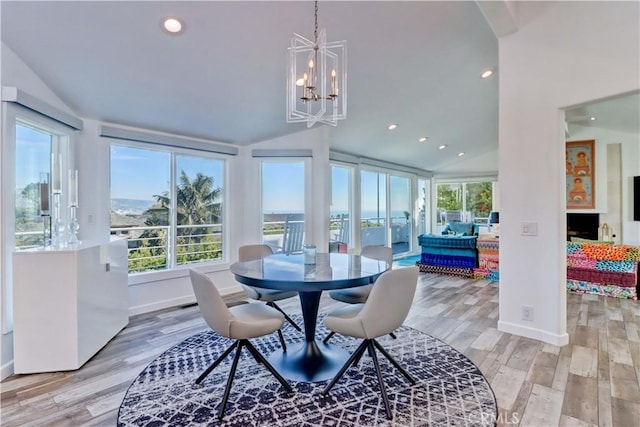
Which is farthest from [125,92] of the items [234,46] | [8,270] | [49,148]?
[8,270]

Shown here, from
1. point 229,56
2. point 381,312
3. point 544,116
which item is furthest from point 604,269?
point 229,56

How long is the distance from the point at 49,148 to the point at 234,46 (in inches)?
80.7

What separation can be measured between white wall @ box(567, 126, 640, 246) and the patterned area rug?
6.30 meters

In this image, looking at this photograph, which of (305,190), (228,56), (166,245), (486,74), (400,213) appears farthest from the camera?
(400,213)

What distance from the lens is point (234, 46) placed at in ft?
9.55

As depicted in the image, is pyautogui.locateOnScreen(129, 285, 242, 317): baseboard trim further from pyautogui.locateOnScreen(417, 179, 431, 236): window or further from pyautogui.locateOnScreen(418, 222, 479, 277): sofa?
pyautogui.locateOnScreen(417, 179, 431, 236): window

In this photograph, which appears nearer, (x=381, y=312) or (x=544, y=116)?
(x=381, y=312)

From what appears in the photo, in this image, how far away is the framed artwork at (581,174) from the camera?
6.87 metres

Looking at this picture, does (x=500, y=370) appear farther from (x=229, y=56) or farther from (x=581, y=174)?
(x=581, y=174)

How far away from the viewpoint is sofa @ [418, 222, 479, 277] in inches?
222

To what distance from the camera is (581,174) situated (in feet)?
23.0

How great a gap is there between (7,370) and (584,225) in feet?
30.2

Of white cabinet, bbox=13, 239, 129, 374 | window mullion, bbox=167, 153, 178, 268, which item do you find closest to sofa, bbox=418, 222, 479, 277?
window mullion, bbox=167, 153, 178, 268

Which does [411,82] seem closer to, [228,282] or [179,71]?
[179,71]
